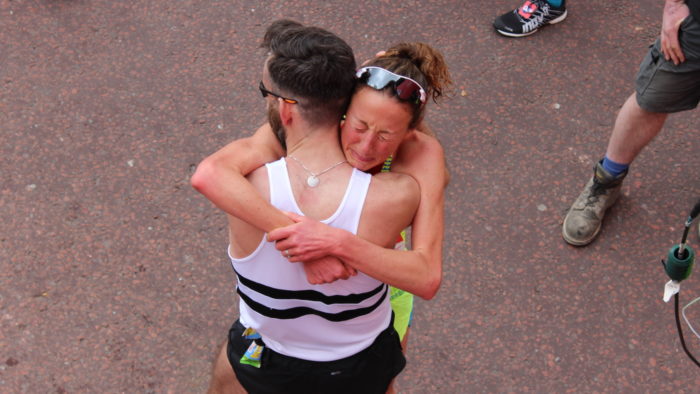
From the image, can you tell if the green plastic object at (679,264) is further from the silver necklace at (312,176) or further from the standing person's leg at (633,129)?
the silver necklace at (312,176)

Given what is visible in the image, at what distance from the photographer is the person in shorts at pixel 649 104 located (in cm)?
324

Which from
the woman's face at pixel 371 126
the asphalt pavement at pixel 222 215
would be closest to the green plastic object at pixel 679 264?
the asphalt pavement at pixel 222 215

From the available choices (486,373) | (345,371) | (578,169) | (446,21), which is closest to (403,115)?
(345,371)

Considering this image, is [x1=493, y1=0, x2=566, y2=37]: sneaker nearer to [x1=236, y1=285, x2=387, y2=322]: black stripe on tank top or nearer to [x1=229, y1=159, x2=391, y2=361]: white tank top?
[x1=229, y1=159, x2=391, y2=361]: white tank top

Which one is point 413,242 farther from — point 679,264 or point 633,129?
point 633,129

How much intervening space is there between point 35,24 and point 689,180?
Result: 407 centimetres

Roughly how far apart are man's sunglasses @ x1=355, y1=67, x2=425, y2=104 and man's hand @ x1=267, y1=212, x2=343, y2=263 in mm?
438

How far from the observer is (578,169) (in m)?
4.19

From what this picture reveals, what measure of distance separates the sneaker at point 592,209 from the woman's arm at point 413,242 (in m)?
1.59

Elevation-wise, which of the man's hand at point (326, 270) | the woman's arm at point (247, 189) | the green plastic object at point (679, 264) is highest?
the woman's arm at point (247, 189)

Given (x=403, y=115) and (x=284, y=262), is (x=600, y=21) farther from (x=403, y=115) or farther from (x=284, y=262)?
(x=284, y=262)

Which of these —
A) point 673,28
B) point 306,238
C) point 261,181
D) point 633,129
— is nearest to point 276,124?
point 261,181

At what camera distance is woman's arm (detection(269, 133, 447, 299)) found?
206 centimetres

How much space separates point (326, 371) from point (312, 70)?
0.95 m
